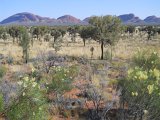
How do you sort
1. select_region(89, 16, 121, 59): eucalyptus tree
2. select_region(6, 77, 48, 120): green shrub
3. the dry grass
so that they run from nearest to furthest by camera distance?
select_region(6, 77, 48, 120): green shrub < select_region(89, 16, 121, 59): eucalyptus tree < the dry grass

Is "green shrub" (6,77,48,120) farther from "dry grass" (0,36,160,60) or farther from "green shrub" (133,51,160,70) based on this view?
"dry grass" (0,36,160,60)

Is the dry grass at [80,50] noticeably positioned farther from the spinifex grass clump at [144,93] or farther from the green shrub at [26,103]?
the green shrub at [26,103]

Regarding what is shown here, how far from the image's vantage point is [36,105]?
39.1 ft

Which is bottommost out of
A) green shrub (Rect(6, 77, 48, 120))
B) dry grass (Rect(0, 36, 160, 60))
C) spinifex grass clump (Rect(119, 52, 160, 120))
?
dry grass (Rect(0, 36, 160, 60))

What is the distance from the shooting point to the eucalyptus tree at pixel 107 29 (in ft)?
178

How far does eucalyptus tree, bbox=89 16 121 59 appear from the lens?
178 feet

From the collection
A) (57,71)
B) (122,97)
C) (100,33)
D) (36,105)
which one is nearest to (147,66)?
(122,97)

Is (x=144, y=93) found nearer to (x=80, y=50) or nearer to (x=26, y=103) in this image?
(x=26, y=103)

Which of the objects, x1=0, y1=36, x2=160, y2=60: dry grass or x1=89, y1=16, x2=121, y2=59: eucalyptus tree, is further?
x1=0, y1=36, x2=160, y2=60: dry grass

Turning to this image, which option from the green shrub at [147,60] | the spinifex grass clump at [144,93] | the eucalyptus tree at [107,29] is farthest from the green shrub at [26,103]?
the eucalyptus tree at [107,29]

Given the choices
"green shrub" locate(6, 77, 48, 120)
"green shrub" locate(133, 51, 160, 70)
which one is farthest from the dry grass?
"green shrub" locate(6, 77, 48, 120)

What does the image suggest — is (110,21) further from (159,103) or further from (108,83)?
(159,103)

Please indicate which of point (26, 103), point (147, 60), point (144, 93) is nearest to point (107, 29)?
point (147, 60)

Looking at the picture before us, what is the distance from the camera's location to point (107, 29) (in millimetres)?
55188
